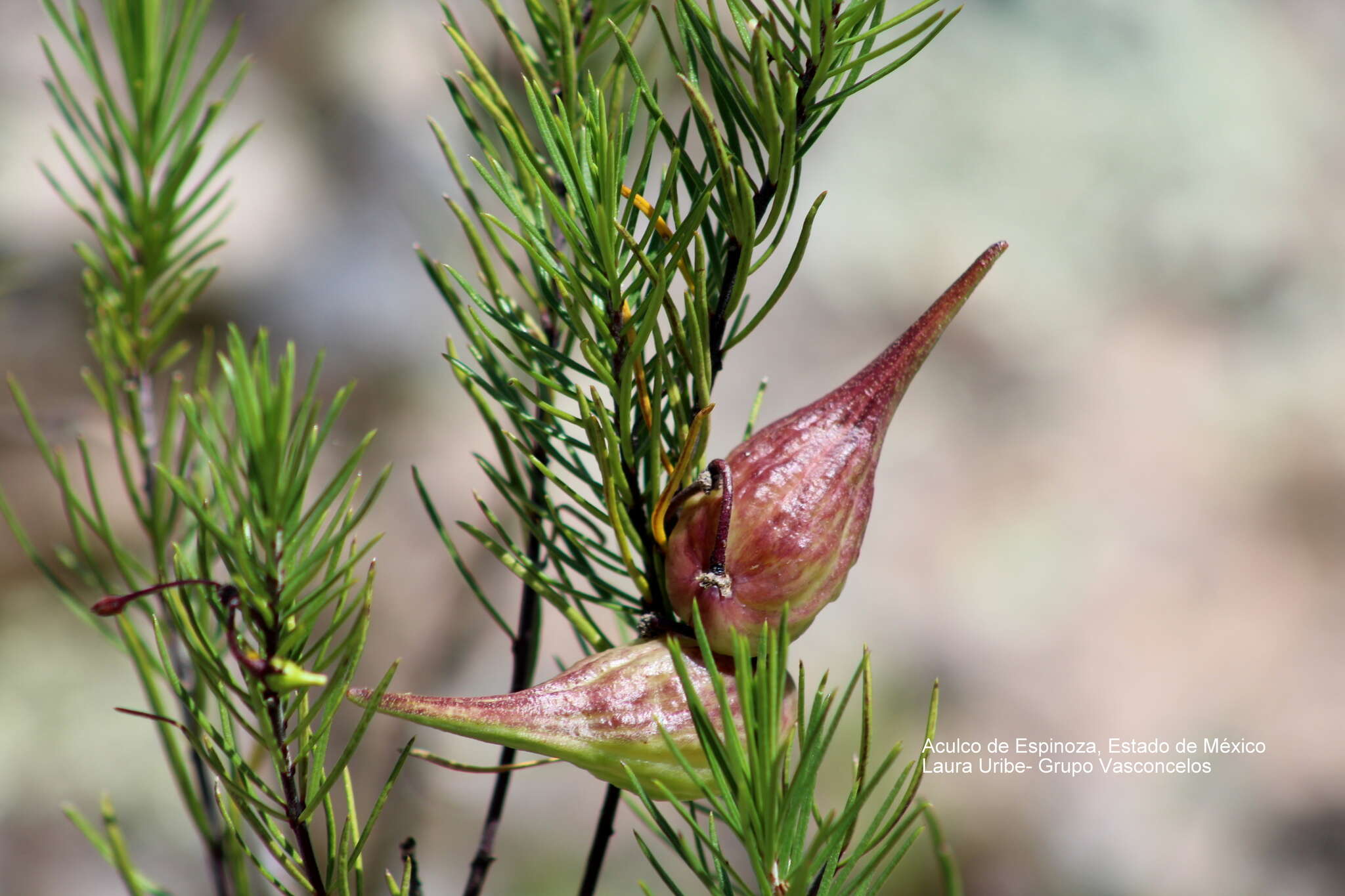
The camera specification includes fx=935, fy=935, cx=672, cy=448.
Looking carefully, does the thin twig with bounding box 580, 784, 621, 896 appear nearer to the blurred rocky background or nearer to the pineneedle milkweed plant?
the pineneedle milkweed plant

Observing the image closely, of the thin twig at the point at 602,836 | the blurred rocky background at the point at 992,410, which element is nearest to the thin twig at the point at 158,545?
the thin twig at the point at 602,836

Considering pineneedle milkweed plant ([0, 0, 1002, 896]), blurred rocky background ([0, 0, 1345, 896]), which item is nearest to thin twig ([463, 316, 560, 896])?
pineneedle milkweed plant ([0, 0, 1002, 896])

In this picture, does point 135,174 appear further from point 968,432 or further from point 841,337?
point 968,432

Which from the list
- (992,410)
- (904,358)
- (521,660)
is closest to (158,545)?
(521,660)

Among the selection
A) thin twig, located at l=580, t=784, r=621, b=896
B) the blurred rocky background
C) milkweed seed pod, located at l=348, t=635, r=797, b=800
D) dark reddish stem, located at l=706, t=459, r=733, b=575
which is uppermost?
the blurred rocky background

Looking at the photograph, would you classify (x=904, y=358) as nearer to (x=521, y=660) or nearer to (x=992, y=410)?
(x=521, y=660)

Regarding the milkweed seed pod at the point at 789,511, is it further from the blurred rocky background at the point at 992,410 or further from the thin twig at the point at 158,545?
the blurred rocky background at the point at 992,410
